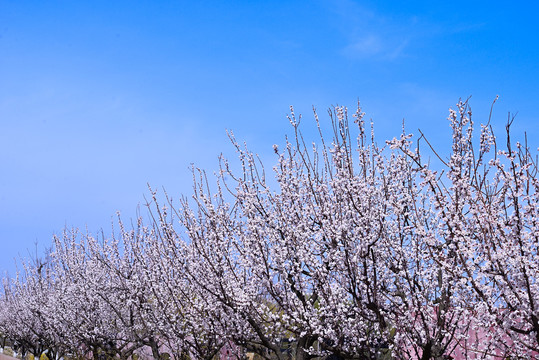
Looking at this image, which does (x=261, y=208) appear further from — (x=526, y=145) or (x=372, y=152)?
(x=526, y=145)

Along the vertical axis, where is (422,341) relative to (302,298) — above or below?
below

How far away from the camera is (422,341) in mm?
7082

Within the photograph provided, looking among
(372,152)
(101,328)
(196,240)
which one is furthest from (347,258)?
(101,328)

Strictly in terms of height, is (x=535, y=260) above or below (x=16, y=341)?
below

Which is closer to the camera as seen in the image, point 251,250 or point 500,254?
point 500,254

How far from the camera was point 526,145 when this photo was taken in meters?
6.22

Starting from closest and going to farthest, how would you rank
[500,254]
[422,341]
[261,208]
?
[500,254]
[422,341]
[261,208]

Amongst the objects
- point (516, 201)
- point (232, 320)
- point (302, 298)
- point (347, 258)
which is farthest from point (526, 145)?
point (232, 320)

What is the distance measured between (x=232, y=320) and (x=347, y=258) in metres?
3.55

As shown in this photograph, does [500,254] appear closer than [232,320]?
Yes

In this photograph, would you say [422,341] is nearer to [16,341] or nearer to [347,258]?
[347,258]

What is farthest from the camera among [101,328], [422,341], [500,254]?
[101,328]

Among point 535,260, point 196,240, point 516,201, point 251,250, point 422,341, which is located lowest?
point 422,341

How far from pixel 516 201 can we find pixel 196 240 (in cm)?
669
